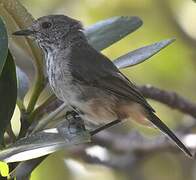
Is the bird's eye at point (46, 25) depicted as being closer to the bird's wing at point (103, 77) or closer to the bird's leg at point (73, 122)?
the bird's wing at point (103, 77)

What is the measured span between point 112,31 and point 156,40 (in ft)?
6.76

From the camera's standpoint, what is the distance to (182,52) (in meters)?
5.67

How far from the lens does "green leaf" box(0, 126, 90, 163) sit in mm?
2445

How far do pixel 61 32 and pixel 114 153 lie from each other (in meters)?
1.11

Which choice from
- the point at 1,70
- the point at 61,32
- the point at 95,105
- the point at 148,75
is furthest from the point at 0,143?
the point at 148,75

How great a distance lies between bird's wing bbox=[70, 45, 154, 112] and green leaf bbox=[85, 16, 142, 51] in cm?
23

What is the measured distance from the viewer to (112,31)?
3.60 m

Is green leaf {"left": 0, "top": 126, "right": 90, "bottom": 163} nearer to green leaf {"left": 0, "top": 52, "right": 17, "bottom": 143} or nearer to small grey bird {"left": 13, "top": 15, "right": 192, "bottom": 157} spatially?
green leaf {"left": 0, "top": 52, "right": 17, "bottom": 143}

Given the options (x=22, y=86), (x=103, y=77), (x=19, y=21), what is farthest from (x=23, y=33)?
(x=103, y=77)

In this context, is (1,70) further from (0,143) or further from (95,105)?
(95,105)

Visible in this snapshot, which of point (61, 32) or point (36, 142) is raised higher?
point (36, 142)

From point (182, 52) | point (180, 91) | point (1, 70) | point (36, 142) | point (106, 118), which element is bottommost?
point (180, 91)

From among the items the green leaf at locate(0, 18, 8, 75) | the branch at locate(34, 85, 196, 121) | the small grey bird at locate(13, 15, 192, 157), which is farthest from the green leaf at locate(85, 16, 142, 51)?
the green leaf at locate(0, 18, 8, 75)

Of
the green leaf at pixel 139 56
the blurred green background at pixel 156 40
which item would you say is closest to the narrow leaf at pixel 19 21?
the green leaf at pixel 139 56
